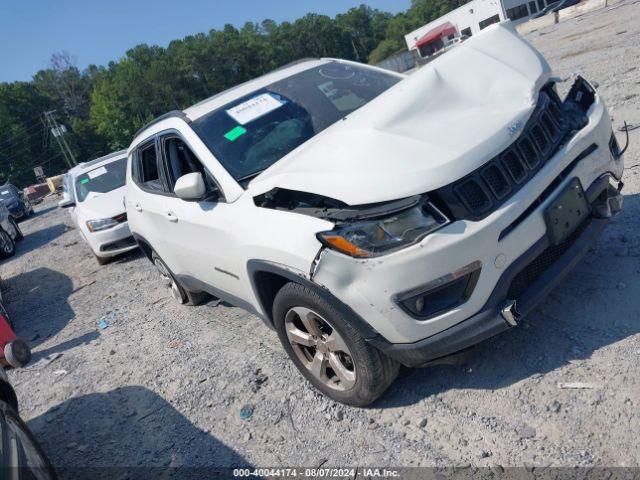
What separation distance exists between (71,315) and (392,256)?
588cm

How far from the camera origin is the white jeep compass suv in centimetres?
262

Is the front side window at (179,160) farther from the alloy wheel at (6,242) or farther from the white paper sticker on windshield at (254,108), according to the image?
the alloy wheel at (6,242)

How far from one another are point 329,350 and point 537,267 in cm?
128

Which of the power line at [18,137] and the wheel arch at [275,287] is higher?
the power line at [18,137]

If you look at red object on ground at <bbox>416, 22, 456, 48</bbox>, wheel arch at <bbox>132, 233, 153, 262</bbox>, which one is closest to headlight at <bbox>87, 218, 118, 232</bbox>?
wheel arch at <bbox>132, 233, 153, 262</bbox>

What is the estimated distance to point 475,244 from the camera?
2588 millimetres

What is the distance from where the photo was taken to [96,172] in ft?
33.6

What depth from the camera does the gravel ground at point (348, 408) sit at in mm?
2680

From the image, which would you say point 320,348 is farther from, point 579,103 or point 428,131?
point 579,103

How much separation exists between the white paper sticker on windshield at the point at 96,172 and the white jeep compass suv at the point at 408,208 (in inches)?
276

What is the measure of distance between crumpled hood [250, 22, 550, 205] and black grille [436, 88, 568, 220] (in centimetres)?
6

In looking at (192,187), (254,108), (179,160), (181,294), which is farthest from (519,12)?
(192,187)

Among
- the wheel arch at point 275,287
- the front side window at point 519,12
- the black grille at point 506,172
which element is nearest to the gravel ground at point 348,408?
the wheel arch at point 275,287

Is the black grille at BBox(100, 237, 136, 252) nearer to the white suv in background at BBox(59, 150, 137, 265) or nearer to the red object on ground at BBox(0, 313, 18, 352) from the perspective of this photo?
the white suv in background at BBox(59, 150, 137, 265)
